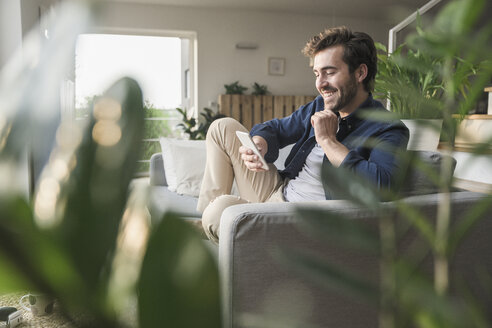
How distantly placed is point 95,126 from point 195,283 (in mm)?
43

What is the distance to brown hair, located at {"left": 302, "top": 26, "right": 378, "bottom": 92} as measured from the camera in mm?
1926

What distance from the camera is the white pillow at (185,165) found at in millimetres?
2639

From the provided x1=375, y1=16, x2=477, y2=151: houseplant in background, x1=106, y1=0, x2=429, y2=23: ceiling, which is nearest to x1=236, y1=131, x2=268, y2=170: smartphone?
x1=375, y1=16, x2=477, y2=151: houseplant in background

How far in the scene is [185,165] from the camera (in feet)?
8.77

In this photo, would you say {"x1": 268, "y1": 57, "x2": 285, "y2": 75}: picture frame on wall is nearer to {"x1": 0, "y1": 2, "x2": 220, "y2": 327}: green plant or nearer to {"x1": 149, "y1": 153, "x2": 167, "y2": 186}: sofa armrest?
{"x1": 149, "y1": 153, "x2": 167, "y2": 186}: sofa armrest

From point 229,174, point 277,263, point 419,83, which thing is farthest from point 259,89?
point 277,263

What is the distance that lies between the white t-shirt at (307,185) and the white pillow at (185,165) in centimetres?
81

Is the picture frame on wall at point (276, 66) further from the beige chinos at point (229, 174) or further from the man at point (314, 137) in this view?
the beige chinos at point (229, 174)

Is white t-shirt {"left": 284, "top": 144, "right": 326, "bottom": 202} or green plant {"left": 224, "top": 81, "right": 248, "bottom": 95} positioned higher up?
green plant {"left": 224, "top": 81, "right": 248, "bottom": 95}

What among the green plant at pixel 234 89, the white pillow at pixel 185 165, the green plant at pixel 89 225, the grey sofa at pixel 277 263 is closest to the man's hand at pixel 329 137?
the grey sofa at pixel 277 263

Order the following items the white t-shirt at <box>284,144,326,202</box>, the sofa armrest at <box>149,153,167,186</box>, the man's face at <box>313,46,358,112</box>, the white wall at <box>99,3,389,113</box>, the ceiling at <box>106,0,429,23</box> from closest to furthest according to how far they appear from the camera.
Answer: the white t-shirt at <box>284,144,326,202</box>
the man's face at <box>313,46,358,112</box>
the sofa armrest at <box>149,153,167,186</box>
the ceiling at <box>106,0,429,23</box>
the white wall at <box>99,3,389,113</box>

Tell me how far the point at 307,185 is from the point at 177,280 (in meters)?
1.79

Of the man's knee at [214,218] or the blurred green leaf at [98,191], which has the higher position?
the blurred green leaf at [98,191]

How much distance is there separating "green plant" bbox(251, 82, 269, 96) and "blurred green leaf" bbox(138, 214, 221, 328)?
277 inches
